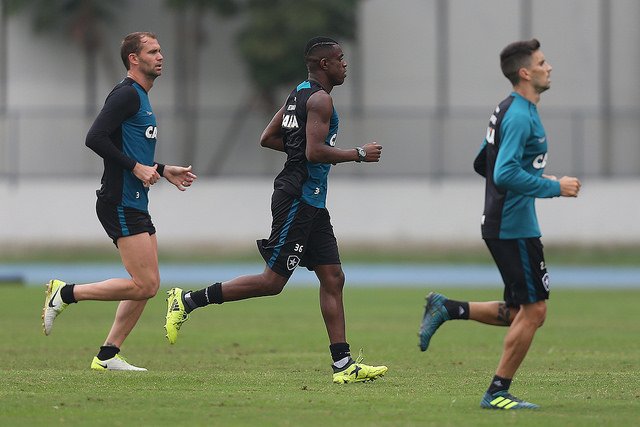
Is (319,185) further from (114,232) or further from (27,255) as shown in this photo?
(27,255)

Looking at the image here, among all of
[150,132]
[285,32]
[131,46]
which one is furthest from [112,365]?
[285,32]

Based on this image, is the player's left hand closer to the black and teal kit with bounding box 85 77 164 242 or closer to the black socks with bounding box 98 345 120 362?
the black and teal kit with bounding box 85 77 164 242

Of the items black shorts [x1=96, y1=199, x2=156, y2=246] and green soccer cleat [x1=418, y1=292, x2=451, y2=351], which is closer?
green soccer cleat [x1=418, y1=292, x2=451, y2=351]

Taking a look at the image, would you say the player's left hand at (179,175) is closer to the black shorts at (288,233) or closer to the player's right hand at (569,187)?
the black shorts at (288,233)

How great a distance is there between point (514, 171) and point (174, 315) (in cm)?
336

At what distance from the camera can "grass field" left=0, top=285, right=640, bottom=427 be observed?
875 cm

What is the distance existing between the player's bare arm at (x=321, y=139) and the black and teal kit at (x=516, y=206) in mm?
1478

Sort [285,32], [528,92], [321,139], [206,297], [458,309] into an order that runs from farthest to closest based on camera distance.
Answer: [285,32] < [206,297] < [321,139] < [458,309] < [528,92]

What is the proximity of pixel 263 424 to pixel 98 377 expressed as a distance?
283 centimetres

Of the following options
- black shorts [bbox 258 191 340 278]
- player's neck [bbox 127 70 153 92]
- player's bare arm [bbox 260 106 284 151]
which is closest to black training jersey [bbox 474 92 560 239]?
black shorts [bbox 258 191 340 278]

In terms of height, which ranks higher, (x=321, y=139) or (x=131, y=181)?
(x=321, y=139)

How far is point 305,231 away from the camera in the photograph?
1066cm

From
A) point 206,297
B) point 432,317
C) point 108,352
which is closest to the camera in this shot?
point 432,317

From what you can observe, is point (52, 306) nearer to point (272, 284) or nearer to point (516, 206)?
point (272, 284)
